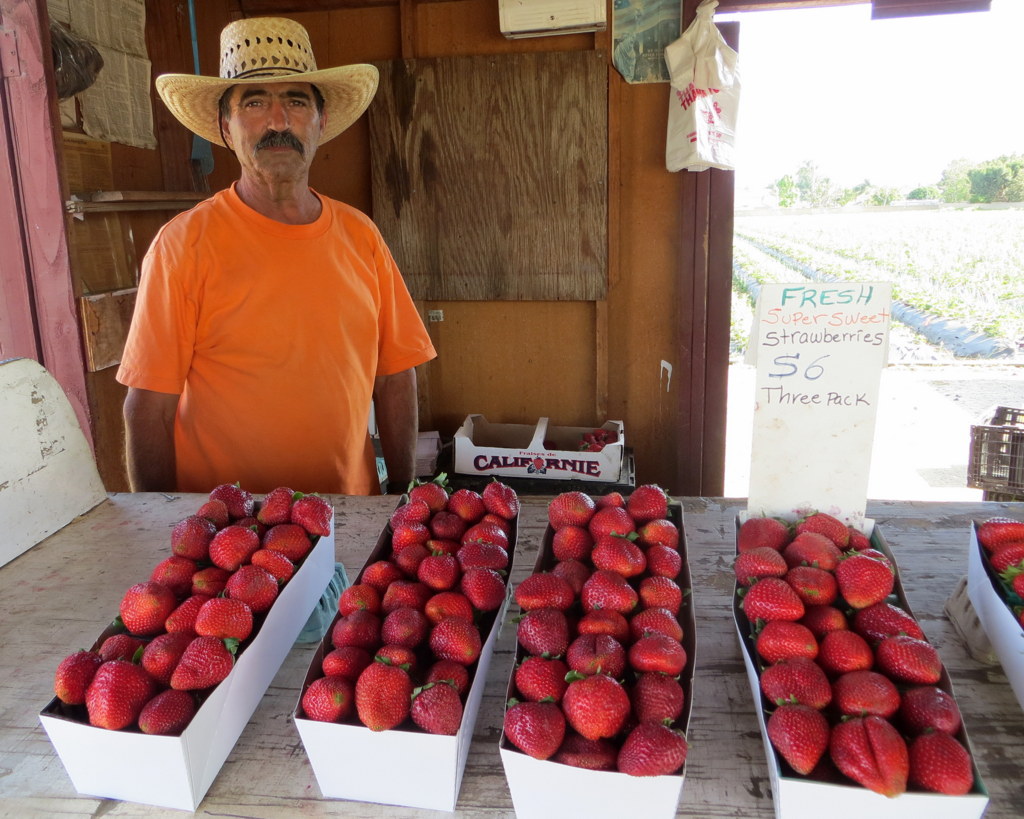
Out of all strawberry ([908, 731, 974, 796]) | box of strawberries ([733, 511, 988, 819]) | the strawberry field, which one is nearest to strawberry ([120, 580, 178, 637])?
box of strawberries ([733, 511, 988, 819])

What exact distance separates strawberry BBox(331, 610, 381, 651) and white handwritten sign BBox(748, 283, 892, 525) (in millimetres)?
606

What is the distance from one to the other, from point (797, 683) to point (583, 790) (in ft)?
0.82

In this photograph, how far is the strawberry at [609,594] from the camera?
90 cm

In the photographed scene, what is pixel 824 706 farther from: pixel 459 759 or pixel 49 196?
pixel 49 196

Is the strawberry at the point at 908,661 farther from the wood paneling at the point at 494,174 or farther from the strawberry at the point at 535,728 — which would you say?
the wood paneling at the point at 494,174

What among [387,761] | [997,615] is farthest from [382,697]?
[997,615]

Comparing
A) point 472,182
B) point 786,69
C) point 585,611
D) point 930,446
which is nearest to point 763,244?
point 930,446

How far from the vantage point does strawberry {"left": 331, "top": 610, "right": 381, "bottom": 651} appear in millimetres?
856

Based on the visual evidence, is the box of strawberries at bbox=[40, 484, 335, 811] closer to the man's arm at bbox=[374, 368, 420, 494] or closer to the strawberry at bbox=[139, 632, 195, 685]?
the strawberry at bbox=[139, 632, 195, 685]

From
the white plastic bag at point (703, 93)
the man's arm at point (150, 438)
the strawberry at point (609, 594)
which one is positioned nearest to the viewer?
the strawberry at point (609, 594)

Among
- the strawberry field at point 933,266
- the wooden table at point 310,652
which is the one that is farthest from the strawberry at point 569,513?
the strawberry field at point 933,266

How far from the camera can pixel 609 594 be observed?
899 millimetres

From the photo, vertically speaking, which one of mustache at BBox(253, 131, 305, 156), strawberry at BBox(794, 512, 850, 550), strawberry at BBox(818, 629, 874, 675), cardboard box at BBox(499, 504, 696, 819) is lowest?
cardboard box at BBox(499, 504, 696, 819)

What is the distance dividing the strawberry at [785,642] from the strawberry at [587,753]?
8.9 inches
